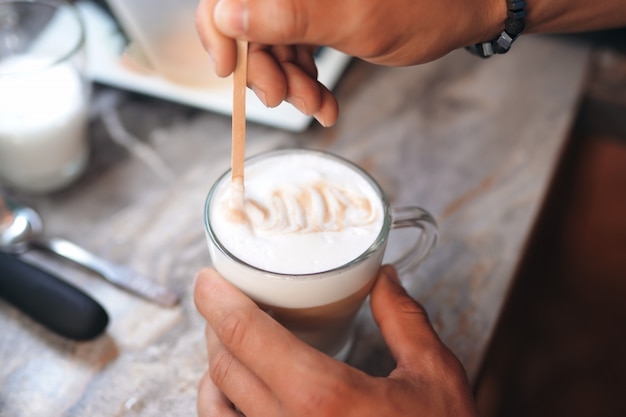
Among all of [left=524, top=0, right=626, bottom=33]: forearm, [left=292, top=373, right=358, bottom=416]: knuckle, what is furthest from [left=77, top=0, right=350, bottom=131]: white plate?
[left=292, top=373, right=358, bottom=416]: knuckle

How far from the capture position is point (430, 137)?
95cm

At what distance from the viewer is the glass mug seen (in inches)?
21.2

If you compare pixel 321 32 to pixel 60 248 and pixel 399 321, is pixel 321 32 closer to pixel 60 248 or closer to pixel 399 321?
pixel 399 321

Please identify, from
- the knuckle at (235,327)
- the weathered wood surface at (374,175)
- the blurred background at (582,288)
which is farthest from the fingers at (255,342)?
the blurred background at (582,288)

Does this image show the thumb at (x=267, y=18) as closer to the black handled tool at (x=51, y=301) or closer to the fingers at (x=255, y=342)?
the fingers at (x=255, y=342)

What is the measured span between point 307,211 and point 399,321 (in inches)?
5.1

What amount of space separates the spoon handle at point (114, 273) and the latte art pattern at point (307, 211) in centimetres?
19

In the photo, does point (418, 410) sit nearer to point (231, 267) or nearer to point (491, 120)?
point (231, 267)

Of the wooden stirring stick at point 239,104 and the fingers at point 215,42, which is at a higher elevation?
the fingers at point 215,42

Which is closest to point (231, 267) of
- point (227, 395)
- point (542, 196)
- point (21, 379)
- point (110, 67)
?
point (227, 395)

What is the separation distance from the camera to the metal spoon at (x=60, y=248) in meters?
0.72

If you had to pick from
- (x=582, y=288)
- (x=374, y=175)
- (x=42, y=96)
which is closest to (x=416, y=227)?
(x=374, y=175)

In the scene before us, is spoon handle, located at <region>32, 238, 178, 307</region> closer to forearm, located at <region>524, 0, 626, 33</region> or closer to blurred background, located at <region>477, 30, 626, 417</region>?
forearm, located at <region>524, 0, 626, 33</region>

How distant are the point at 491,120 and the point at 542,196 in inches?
6.7
